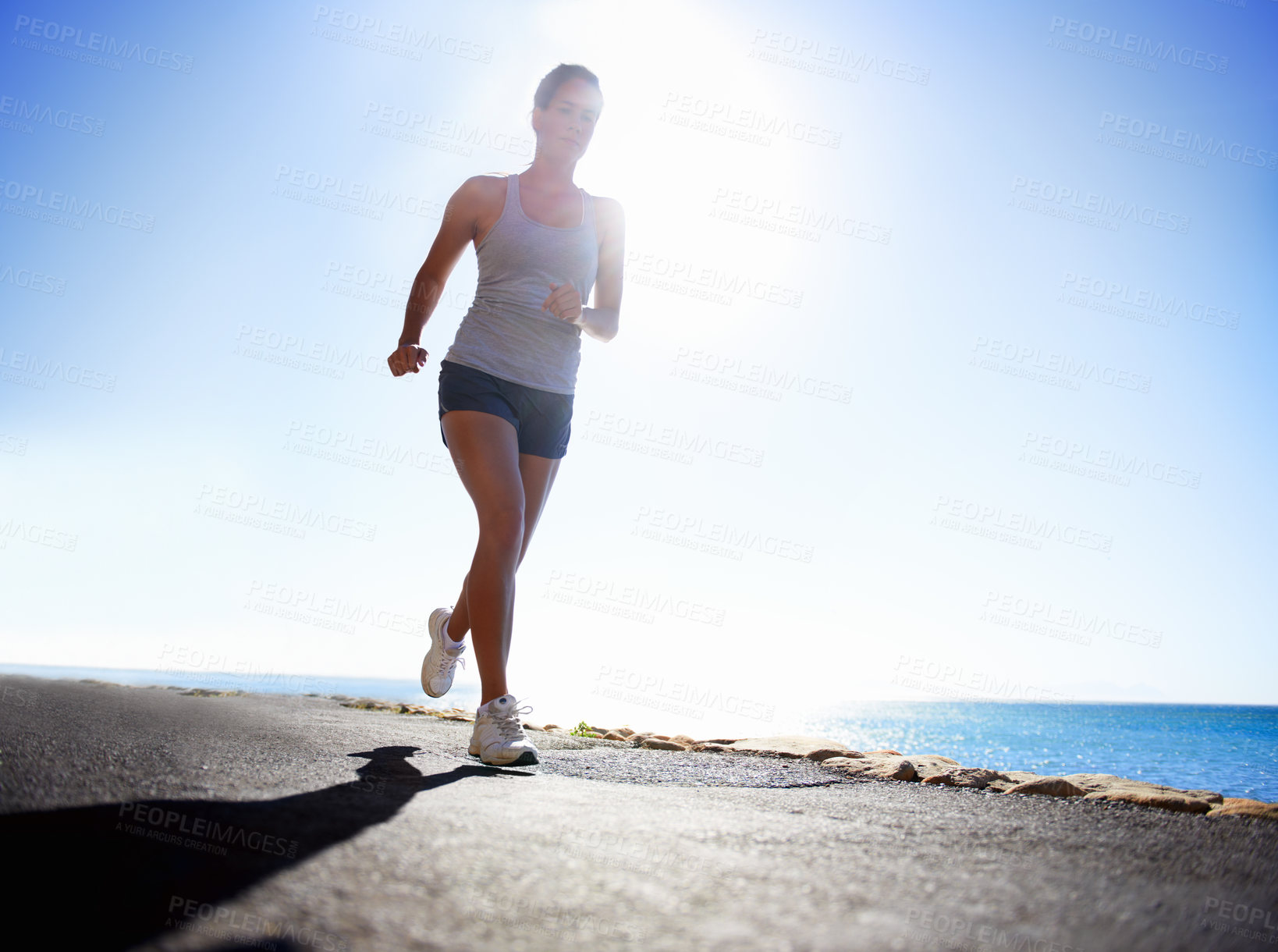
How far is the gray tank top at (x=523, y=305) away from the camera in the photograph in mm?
2723

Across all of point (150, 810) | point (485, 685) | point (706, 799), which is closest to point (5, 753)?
point (150, 810)

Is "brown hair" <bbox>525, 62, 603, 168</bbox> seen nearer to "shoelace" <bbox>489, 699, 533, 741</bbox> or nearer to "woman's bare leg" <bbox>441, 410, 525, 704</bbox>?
"woman's bare leg" <bbox>441, 410, 525, 704</bbox>

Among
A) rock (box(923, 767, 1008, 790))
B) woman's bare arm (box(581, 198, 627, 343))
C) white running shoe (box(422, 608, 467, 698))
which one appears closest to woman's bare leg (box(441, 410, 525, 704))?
white running shoe (box(422, 608, 467, 698))

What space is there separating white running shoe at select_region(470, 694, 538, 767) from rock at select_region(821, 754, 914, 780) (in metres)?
1.22

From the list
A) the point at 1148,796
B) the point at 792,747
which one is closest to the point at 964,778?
the point at 1148,796

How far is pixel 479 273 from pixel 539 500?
0.95 meters

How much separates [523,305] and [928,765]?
2.35 m

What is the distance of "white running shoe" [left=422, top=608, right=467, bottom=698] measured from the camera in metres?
3.03

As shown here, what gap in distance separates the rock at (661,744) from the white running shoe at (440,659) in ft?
3.71

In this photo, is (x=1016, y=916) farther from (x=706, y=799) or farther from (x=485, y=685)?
(x=485, y=685)

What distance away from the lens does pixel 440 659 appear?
3.03 metres

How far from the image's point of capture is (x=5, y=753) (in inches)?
56.7

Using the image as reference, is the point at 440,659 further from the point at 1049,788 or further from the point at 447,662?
the point at 1049,788

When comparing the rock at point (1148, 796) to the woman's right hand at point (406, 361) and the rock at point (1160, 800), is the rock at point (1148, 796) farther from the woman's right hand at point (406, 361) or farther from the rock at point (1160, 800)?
the woman's right hand at point (406, 361)
